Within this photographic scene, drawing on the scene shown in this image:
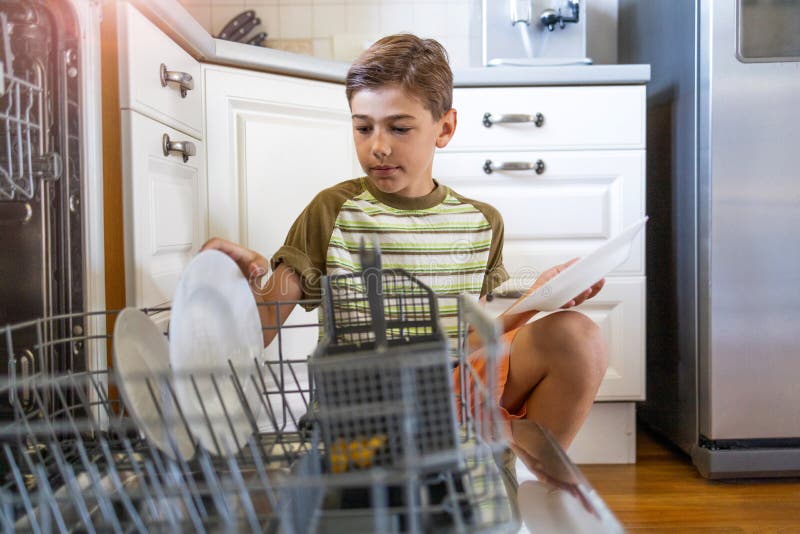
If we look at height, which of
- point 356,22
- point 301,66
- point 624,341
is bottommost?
point 624,341

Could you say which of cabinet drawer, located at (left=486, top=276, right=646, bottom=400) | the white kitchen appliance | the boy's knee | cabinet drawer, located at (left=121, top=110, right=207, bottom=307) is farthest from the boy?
the white kitchen appliance

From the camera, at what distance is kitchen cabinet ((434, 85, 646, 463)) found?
1.76 metres

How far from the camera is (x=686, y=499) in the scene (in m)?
1.54

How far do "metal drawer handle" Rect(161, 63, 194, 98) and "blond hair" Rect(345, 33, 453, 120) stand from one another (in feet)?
0.86

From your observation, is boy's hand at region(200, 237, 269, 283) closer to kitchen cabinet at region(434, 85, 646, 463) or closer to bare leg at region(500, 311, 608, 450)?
bare leg at region(500, 311, 608, 450)

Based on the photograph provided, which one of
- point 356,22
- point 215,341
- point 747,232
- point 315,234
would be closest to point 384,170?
point 315,234

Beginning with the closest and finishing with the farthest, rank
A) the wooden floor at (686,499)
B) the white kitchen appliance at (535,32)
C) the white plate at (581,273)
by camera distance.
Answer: the white plate at (581,273), the wooden floor at (686,499), the white kitchen appliance at (535,32)

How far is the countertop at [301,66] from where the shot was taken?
48.5 inches

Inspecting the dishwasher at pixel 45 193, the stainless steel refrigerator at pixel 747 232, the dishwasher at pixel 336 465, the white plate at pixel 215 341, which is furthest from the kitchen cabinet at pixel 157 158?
the stainless steel refrigerator at pixel 747 232

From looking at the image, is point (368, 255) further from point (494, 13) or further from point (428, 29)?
point (428, 29)

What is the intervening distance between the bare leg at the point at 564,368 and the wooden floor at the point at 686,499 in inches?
17.8

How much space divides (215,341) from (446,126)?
2.67ft

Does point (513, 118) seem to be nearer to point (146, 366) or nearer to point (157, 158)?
point (157, 158)

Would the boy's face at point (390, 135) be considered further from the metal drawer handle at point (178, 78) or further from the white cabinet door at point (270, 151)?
the white cabinet door at point (270, 151)
